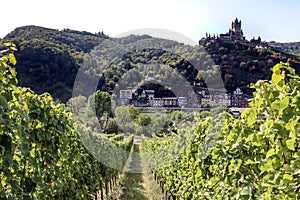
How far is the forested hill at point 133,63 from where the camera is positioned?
32.6m

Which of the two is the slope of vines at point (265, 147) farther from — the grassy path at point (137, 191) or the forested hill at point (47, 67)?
the forested hill at point (47, 67)

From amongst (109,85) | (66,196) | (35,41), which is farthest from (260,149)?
(35,41)

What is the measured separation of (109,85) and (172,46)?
708 cm

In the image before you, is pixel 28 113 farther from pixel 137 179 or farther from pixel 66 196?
pixel 137 179

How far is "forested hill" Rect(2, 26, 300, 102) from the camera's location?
32.6 meters

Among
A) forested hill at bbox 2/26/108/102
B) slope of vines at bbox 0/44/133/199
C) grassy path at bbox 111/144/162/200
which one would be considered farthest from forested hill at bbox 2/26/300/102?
slope of vines at bbox 0/44/133/199

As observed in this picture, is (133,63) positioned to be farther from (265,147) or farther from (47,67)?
(265,147)

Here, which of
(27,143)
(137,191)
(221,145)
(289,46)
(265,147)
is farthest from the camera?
(289,46)

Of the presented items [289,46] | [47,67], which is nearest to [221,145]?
[47,67]

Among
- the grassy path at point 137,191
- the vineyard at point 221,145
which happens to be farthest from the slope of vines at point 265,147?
the grassy path at point 137,191

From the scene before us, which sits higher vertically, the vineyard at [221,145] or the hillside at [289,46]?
the hillside at [289,46]

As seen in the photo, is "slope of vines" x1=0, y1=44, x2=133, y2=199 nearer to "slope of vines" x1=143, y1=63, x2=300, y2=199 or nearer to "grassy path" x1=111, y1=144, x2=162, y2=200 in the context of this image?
"slope of vines" x1=143, y1=63, x2=300, y2=199

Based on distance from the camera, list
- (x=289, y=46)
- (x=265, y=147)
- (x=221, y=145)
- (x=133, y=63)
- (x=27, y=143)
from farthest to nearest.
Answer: (x=289, y=46)
(x=133, y=63)
(x=221, y=145)
(x=27, y=143)
(x=265, y=147)

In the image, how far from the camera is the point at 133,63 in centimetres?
3409
